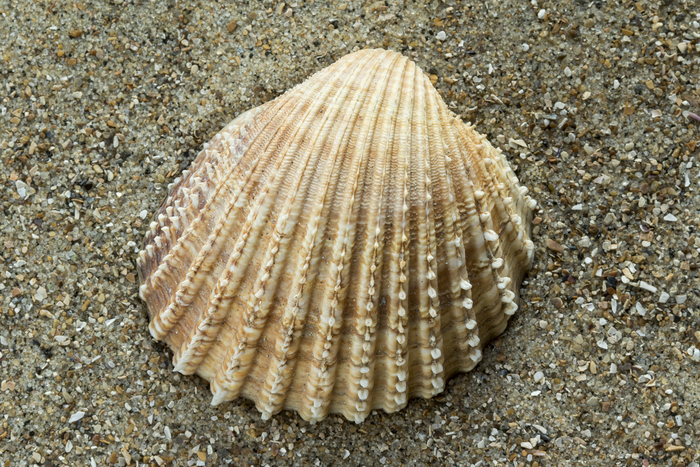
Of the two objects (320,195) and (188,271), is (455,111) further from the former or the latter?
(188,271)

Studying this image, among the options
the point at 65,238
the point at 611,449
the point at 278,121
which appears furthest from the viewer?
the point at 65,238

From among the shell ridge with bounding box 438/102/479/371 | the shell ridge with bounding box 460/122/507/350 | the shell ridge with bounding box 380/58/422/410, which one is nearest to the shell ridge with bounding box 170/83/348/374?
the shell ridge with bounding box 380/58/422/410

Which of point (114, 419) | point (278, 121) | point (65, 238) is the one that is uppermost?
point (278, 121)

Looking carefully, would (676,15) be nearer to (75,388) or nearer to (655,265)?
(655,265)

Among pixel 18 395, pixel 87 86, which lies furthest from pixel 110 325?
pixel 87 86

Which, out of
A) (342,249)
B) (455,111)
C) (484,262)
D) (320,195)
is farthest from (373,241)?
(455,111)

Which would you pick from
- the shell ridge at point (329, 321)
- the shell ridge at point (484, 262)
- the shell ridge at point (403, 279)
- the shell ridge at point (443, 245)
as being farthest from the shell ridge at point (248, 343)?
the shell ridge at point (484, 262)
